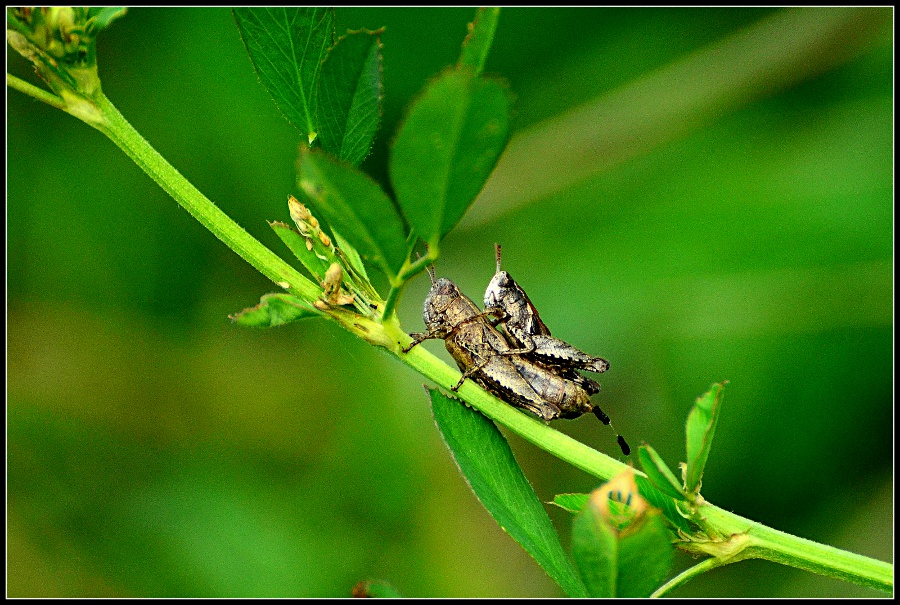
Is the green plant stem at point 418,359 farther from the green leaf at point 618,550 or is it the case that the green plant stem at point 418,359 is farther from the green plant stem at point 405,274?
the green leaf at point 618,550

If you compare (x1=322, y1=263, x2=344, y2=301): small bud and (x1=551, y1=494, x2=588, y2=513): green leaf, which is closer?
(x1=322, y1=263, x2=344, y2=301): small bud

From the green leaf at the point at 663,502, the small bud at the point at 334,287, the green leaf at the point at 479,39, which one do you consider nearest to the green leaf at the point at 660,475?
the green leaf at the point at 663,502

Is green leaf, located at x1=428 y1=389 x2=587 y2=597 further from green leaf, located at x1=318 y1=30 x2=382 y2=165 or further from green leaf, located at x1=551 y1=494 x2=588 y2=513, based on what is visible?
green leaf, located at x1=318 y1=30 x2=382 y2=165

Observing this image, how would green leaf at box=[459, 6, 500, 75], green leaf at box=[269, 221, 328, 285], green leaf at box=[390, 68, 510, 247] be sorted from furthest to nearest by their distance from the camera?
green leaf at box=[269, 221, 328, 285]
green leaf at box=[459, 6, 500, 75]
green leaf at box=[390, 68, 510, 247]

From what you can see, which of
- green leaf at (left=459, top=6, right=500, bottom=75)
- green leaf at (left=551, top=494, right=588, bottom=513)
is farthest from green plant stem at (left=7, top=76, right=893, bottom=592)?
green leaf at (left=459, top=6, right=500, bottom=75)

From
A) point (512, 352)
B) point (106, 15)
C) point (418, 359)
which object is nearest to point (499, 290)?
point (512, 352)

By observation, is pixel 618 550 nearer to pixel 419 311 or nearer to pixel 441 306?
pixel 441 306

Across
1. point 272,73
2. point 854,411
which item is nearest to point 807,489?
point 854,411
